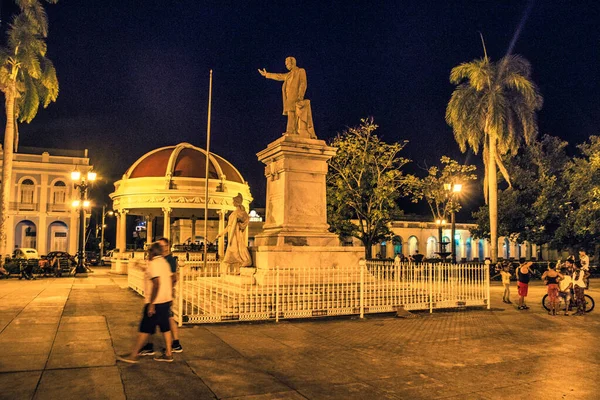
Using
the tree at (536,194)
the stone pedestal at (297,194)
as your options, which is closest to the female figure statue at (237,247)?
the stone pedestal at (297,194)

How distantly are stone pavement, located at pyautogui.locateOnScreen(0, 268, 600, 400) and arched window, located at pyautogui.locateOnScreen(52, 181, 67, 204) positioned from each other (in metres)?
45.3

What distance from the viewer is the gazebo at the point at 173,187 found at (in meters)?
36.5

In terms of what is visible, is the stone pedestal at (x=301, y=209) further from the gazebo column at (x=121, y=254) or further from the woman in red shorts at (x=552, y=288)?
the gazebo column at (x=121, y=254)

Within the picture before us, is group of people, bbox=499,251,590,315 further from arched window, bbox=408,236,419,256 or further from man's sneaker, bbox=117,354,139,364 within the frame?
arched window, bbox=408,236,419,256

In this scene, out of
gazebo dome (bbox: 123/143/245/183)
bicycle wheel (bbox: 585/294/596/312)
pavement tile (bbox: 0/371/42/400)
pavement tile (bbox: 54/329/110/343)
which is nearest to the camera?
pavement tile (bbox: 0/371/42/400)

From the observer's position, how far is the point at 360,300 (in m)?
12.7

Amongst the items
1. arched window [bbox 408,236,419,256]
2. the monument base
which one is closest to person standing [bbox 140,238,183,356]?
the monument base

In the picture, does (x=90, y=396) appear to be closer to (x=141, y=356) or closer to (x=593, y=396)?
(x=141, y=356)

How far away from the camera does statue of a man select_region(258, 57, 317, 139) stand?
15.9m

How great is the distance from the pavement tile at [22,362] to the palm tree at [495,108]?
28.0 metres

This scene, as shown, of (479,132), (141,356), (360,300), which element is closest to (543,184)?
(479,132)

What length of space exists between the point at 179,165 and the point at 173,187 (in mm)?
2385

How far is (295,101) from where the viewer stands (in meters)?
16.0

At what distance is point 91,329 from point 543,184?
115ft
